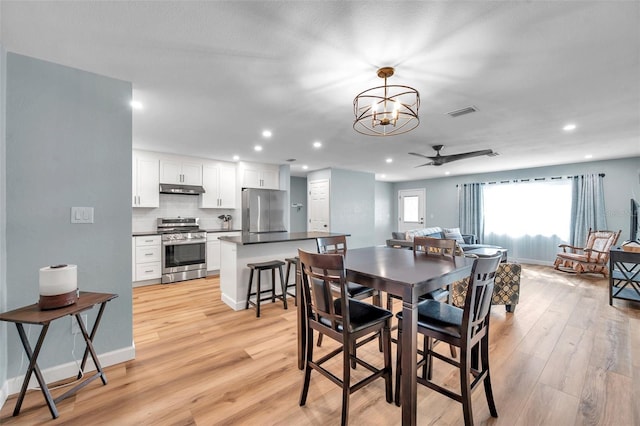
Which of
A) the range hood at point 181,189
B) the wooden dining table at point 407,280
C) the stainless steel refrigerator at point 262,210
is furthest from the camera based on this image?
the stainless steel refrigerator at point 262,210

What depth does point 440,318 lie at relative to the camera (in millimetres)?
1663

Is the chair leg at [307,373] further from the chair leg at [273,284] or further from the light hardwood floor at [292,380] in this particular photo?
the chair leg at [273,284]

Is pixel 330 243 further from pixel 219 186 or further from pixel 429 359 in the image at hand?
pixel 219 186

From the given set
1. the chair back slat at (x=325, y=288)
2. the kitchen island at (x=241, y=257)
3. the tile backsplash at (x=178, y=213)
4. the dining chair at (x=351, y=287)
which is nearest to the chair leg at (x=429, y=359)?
the dining chair at (x=351, y=287)

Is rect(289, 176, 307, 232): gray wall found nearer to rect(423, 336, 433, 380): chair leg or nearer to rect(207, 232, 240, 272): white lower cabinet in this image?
rect(207, 232, 240, 272): white lower cabinet

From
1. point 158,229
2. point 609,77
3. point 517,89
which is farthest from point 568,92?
point 158,229

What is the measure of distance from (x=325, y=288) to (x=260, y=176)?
4858 millimetres

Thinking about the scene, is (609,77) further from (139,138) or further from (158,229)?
(158,229)

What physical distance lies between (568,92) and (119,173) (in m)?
4.07

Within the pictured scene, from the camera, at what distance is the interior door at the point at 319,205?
681 cm

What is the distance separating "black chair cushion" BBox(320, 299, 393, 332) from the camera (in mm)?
1637

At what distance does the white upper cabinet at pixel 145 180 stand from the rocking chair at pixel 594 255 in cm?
805

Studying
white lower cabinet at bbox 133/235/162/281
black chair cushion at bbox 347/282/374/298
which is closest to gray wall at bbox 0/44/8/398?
black chair cushion at bbox 347/282/374/298

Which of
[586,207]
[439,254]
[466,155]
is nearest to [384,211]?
[586,207]
